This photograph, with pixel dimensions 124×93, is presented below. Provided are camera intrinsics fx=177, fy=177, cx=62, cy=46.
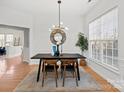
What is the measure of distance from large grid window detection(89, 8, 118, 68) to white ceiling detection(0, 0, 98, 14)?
1.00 metres

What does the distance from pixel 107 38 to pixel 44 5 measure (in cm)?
339

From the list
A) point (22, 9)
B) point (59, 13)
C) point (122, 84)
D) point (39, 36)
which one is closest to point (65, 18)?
point (59, 13)

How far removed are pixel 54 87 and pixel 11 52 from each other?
10.5m

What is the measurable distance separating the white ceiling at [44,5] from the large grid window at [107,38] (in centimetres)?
100

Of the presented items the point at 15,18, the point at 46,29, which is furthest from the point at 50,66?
the point at 46,29

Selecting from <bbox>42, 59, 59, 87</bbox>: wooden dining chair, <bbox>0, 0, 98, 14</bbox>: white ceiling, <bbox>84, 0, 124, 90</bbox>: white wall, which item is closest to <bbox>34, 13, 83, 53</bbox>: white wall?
<bbox>0, 0, 98, 14</bbox>: white ceiling

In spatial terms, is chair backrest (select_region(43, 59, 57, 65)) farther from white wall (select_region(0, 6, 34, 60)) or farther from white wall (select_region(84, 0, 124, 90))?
white wall (select_region(0, 6, 34, 60))

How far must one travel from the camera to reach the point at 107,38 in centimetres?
600

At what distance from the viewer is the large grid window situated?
17.2ft

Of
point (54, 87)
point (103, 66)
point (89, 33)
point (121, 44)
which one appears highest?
point (89, 33)

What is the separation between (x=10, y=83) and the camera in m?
5.33

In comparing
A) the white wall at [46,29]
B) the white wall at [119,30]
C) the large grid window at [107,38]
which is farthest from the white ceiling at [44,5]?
the large grid window at [107,38]

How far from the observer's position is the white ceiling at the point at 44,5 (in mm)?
7294

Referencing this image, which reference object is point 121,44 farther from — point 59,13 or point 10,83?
point 59,13
